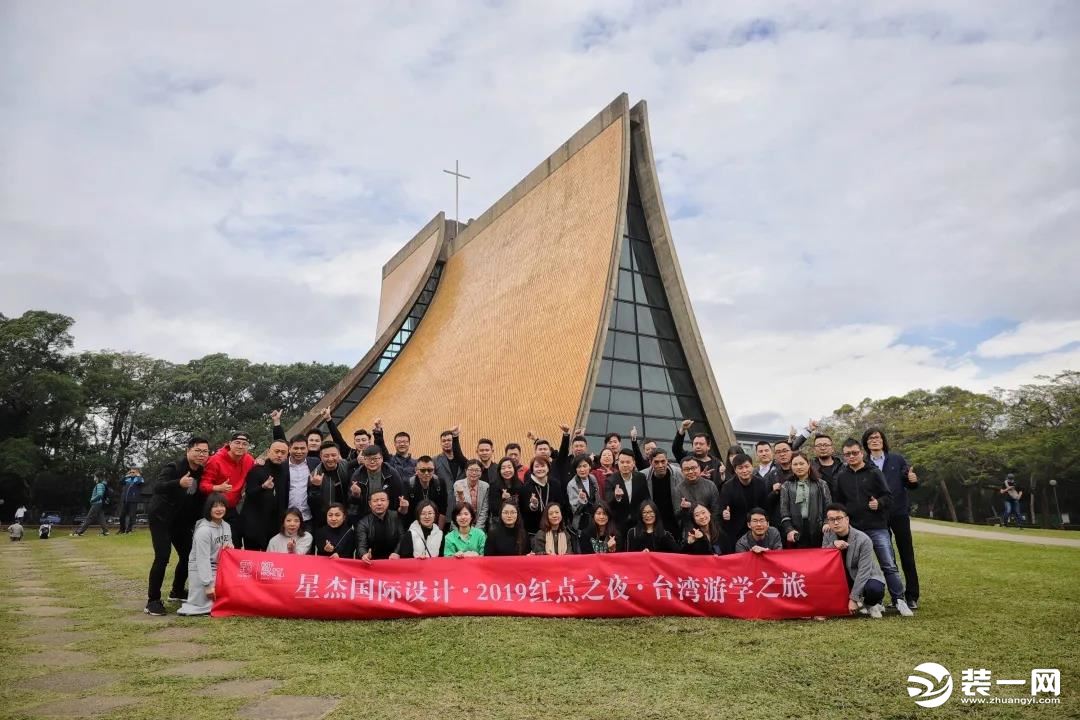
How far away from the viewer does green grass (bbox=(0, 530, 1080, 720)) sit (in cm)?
327

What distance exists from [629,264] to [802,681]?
13.4 meters

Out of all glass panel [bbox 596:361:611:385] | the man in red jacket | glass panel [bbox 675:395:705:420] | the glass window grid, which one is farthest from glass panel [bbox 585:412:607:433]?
the glass window grid

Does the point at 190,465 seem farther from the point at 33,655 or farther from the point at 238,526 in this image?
the point at 33,655

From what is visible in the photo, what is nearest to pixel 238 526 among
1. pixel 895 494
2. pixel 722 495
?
pixel 722 495

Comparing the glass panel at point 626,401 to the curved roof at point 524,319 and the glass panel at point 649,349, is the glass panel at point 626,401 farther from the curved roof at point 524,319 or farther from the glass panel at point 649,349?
the curved roof at point 524,319

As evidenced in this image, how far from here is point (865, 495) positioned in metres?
6.02

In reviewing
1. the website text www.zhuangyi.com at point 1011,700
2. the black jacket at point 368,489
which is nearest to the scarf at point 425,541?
the black jacket at point 368,489

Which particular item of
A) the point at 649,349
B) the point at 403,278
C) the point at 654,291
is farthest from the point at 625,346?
the point at 403,278

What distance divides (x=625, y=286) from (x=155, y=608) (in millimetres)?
12321

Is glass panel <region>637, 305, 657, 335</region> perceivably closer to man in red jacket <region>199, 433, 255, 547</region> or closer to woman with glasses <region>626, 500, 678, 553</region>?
woman with glasses <region>626, 500, 678, 553</region>

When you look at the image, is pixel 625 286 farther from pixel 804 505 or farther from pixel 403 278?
pixel 403 278

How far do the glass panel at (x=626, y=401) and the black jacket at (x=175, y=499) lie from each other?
32.9ft

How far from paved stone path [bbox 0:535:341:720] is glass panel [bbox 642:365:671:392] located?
431 inches

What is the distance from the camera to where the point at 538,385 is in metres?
14.9
